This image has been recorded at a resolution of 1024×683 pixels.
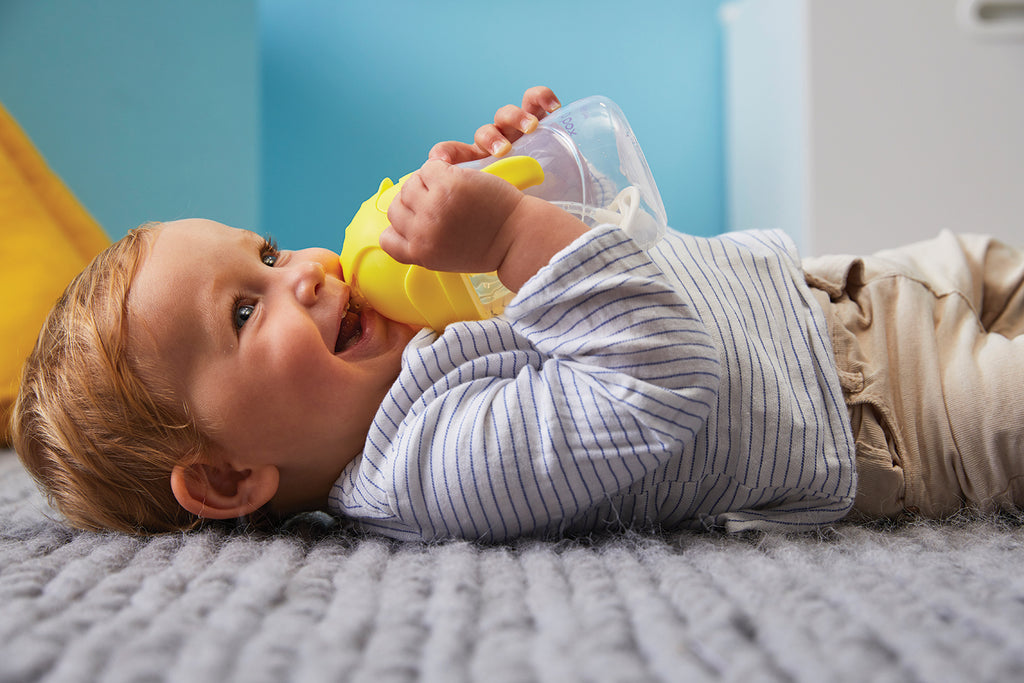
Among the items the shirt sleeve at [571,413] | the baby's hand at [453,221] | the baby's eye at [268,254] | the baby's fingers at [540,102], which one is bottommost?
the shirt sleeve at [571,413]

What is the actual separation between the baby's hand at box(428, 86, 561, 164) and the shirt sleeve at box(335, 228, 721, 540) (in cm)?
25

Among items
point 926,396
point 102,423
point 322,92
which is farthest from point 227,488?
point 322,92

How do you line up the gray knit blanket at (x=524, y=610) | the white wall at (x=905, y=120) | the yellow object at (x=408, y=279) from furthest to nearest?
1. the white wall at (x=905, y=120)
2. the yellow object at (x=408, y=279)
3. the gray knit blanket at (x=524, y=610)

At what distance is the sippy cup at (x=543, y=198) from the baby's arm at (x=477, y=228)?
5 cm

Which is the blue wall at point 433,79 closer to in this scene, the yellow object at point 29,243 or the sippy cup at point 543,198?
the yellow object at point 29,243

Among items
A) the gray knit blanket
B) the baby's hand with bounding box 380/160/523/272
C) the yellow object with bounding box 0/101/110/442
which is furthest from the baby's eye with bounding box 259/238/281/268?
the yellow object with bounding box 0/101/110/442

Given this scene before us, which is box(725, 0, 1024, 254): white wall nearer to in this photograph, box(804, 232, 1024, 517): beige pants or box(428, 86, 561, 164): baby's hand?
box(804, 232, 1024, 517): beige pants

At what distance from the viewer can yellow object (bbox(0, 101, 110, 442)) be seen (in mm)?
1226

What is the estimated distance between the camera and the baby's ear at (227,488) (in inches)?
27.9

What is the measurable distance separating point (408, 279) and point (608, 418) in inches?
9.0

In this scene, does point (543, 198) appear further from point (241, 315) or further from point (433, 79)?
point (433, 79)

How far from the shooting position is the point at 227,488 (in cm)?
73

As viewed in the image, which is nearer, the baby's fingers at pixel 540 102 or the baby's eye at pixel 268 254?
the baby's eye at pixel 268 254

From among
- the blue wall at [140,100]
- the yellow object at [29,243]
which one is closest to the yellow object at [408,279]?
the yellow object at [29,243]
